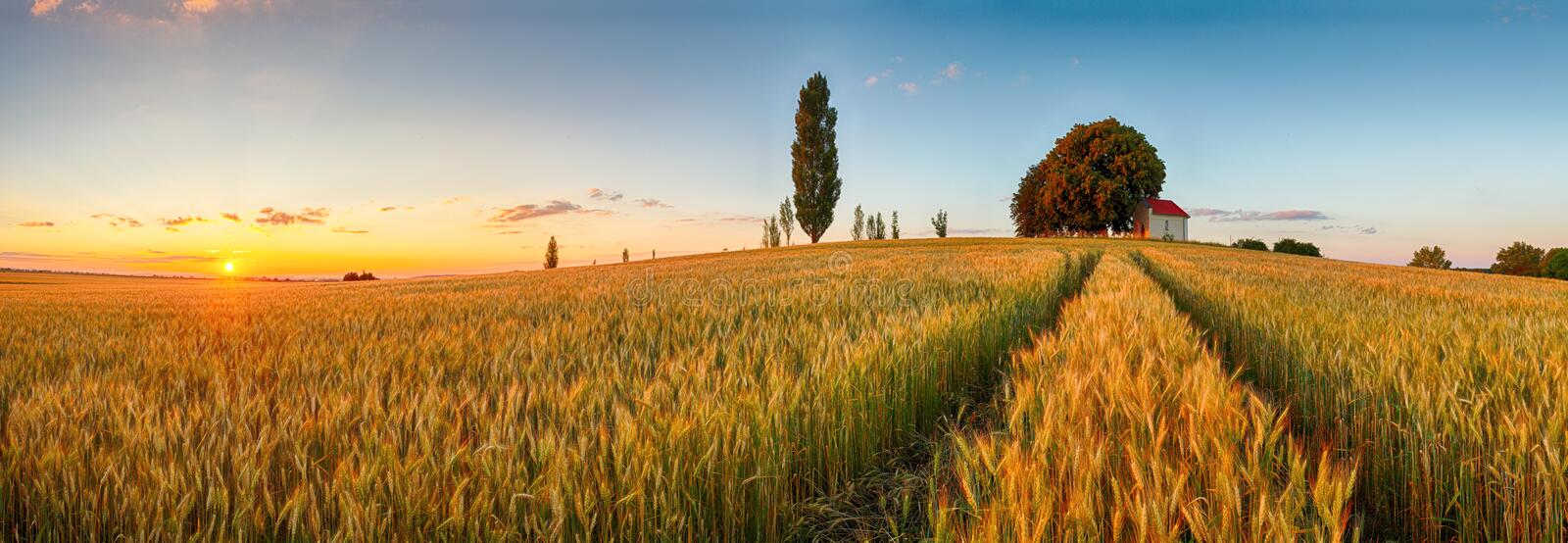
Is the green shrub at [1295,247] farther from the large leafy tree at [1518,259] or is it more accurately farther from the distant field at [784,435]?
the distant field at [784,435]

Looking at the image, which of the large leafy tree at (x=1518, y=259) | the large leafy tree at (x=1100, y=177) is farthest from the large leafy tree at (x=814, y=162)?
the large leafy tree at (x=1518, y=259)

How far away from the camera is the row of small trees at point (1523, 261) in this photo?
170 ft

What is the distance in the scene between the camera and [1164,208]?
240 feet

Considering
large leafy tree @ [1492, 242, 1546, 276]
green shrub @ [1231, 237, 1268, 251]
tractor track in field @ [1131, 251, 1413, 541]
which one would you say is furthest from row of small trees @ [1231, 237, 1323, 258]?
tractor track in field @ [1131, 251, 1413, 541]

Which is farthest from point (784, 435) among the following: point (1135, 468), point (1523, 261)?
point (1523, 261)

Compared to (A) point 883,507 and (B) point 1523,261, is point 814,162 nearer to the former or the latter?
(A) point 883,507

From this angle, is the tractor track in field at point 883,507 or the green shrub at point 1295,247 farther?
the green shrub at point 1295,247

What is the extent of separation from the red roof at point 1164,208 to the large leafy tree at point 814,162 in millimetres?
41747

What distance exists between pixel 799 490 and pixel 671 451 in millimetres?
868

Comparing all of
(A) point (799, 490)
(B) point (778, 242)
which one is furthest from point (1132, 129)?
(A) point (799, 490)

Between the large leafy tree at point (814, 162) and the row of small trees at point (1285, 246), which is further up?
the large leafy tree at point (814, 162)

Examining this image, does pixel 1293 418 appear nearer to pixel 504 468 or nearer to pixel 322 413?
pixel 504 468

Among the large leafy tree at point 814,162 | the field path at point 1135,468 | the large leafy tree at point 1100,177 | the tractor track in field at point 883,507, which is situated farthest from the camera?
the large leafy tree at point 814,162

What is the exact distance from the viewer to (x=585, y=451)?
1.62 m
